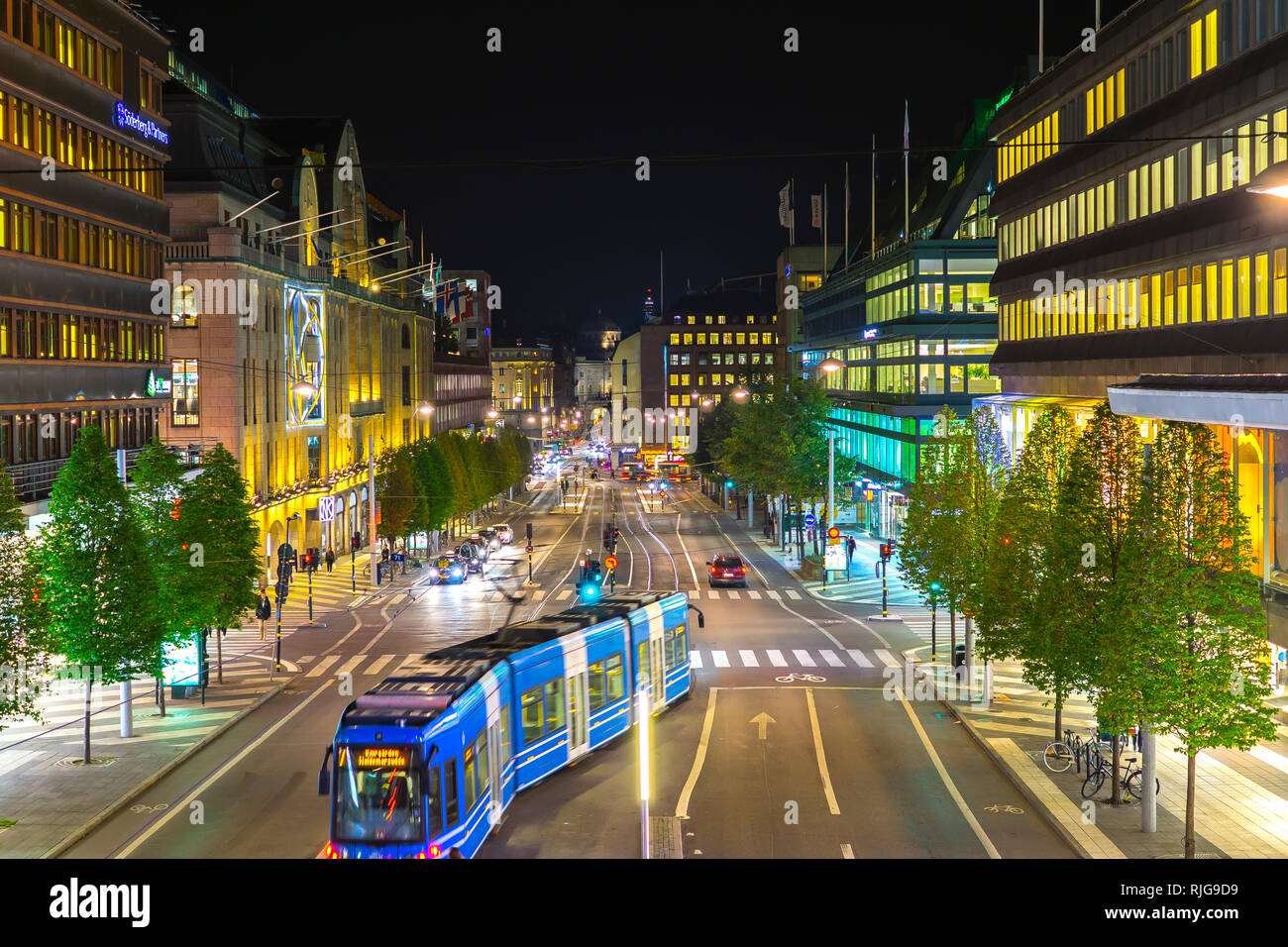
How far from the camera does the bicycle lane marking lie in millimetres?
22491

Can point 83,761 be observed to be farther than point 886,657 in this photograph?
No

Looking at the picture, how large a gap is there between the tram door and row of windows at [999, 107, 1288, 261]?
53.2ft

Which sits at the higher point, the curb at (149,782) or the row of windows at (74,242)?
the row of windows at (74,242)

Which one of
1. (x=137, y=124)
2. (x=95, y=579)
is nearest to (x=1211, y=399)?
(x=95, y=579)

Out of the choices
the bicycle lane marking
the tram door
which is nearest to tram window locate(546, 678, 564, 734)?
the tram door

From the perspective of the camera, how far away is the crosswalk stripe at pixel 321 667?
4069 cm

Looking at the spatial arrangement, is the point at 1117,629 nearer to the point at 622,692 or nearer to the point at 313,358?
the point at 622,692

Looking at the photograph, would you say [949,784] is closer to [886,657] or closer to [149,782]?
[149,782]

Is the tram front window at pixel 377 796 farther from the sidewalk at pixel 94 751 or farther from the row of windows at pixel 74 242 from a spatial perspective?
the row of windows at pixel 74 242

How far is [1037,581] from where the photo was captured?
29047 mm

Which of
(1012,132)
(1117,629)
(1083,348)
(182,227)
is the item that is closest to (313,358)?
(182,227)

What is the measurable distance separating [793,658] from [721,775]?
1651 cm

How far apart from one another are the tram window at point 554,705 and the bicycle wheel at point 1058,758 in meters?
10.2

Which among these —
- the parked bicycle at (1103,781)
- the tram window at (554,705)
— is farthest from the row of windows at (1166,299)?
the tram window at (554,705)
